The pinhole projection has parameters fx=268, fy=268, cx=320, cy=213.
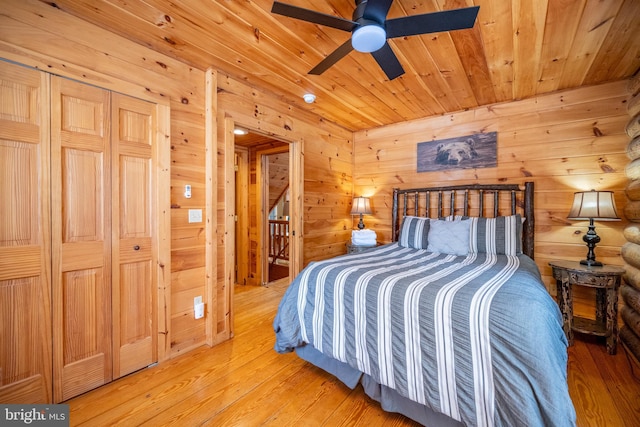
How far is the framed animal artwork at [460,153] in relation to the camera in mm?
3154

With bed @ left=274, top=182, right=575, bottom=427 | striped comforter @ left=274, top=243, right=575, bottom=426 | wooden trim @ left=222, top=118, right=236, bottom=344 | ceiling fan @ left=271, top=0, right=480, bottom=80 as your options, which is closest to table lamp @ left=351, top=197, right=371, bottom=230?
bed @ left=274, top=182, right=575, bottom=427

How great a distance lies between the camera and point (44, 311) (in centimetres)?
161

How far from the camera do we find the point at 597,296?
248 cm

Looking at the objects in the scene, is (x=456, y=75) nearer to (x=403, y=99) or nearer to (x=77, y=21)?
(x=403, y=99)

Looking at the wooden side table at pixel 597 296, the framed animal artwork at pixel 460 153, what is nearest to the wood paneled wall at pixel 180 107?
the framed animal artwork at pixel 460 153

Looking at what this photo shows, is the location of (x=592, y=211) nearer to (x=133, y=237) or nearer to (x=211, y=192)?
(x=211, y=192)

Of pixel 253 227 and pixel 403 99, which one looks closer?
pixel 403 99

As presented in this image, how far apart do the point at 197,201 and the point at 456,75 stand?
2600 millimetres

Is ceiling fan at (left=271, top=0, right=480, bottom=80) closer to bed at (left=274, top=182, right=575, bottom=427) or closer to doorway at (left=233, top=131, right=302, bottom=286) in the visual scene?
bed at (left=274, top=182, right=575, bottom=427)

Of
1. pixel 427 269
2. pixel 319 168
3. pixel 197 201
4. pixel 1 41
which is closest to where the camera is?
pixel 1 41

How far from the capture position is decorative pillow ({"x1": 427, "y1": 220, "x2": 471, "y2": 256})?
263 cm

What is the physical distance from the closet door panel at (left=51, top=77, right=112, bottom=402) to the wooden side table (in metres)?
3.66

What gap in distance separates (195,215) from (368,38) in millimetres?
1866

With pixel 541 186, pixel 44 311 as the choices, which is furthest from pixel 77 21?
pixel 541 186
